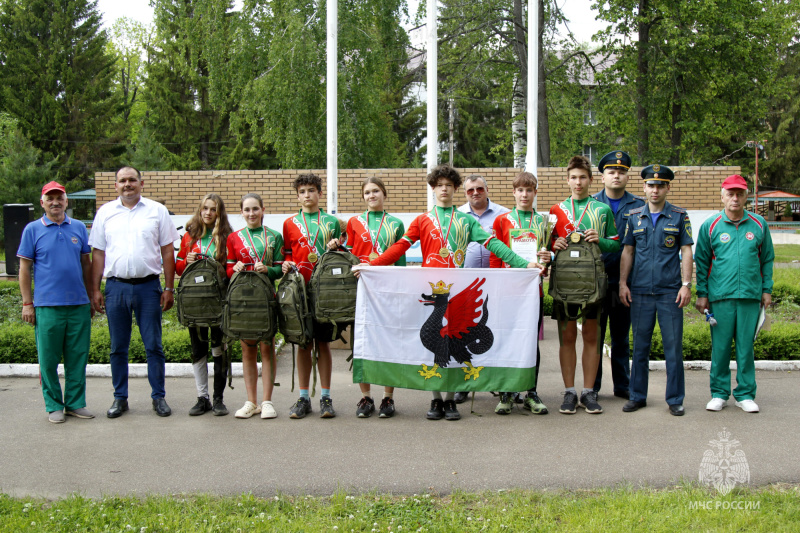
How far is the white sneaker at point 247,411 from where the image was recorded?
20.5 ft

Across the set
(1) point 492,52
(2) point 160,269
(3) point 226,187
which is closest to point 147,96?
(1) point 492,52

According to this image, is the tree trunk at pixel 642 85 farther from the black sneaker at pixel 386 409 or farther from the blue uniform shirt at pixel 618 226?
the black sneaker at pixel 386 409

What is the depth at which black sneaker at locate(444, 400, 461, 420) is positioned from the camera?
617 cm

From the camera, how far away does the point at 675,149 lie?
25.0m

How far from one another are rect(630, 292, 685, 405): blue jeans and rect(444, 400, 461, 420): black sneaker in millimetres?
1637

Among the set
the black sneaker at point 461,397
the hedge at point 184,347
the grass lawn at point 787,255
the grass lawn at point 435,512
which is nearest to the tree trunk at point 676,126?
the grass lawn at point 787,255

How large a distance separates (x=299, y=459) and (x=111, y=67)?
4234 cm

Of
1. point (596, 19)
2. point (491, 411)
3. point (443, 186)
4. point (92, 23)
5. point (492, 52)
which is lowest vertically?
point (491, 411)

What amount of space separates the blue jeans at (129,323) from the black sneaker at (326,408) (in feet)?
5.11

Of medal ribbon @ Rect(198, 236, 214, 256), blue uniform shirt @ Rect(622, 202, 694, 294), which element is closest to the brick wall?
medal ribbon @ Rect(198, 236, 214, 256)

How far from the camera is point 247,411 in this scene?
6277 millimetres

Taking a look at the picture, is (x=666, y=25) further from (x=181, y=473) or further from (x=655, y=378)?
(x=181, y=473)

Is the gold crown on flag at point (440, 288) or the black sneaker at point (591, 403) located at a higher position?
the gold crown on flag at point (440, 288)

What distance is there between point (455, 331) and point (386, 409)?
94 centimetres
